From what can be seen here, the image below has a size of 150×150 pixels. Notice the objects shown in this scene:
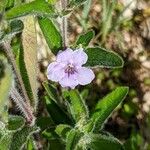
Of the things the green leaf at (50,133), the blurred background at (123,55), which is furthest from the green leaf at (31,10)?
the blurred background at (123,55)

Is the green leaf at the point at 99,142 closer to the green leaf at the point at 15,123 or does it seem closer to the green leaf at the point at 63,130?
the green leaf at the point at 63,130

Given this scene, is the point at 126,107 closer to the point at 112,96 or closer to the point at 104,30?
the point at 104,30

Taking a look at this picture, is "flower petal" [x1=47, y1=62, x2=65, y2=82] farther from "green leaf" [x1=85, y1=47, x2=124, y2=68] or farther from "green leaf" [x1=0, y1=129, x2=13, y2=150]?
"green leaf" [x1=0, y1=129, x2=13, y2=150]

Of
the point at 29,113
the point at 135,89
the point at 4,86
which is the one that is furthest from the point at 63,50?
the point at 135,89

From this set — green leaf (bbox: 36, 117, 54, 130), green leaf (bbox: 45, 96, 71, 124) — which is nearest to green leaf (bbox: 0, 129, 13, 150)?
green leaf (bbox: 45, 96, 71, 124)

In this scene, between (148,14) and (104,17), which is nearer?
(104,17)

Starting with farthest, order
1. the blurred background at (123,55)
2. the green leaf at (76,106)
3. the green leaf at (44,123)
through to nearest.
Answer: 1. the blurred background at (123,55)
2. the green leaf at (44,123)
3. the green leaf at (76,106)
